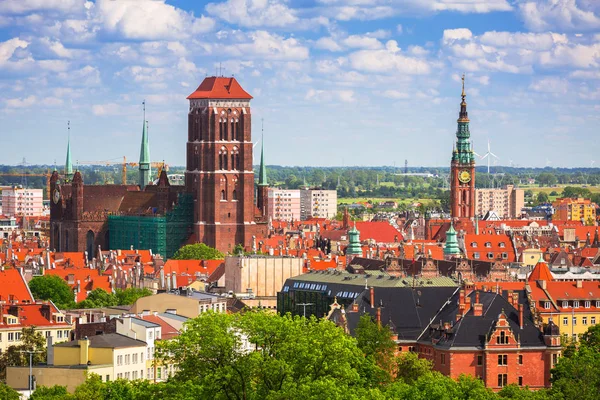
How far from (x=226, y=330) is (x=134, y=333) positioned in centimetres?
1514

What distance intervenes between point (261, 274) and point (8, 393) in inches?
3218

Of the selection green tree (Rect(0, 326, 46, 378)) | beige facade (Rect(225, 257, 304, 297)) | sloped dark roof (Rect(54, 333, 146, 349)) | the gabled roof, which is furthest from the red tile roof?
the gabled roof

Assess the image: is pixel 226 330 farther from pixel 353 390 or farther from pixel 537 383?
pixel 537 383

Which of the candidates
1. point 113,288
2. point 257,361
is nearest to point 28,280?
point 113,288

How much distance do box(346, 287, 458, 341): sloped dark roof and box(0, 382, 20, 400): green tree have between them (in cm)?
2875

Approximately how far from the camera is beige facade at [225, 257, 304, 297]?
583ft

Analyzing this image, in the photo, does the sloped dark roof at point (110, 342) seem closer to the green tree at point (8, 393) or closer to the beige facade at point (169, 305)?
the green tree at point (8, 393)

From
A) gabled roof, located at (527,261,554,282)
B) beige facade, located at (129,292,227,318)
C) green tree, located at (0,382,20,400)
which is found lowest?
green tree, located at (0,382,20,400)

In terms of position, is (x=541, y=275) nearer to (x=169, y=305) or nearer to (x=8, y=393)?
(x=169, y=305)

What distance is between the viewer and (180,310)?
136m

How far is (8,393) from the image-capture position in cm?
9800

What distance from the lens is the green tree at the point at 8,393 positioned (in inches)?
3823

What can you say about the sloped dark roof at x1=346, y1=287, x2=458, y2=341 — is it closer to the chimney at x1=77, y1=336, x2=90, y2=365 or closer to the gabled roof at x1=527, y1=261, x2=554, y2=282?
the chimney at x1=77, y1=336, x2=90, y2=365

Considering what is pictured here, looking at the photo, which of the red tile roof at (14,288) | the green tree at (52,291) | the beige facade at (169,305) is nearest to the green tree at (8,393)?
the beige facade at (169,305)
